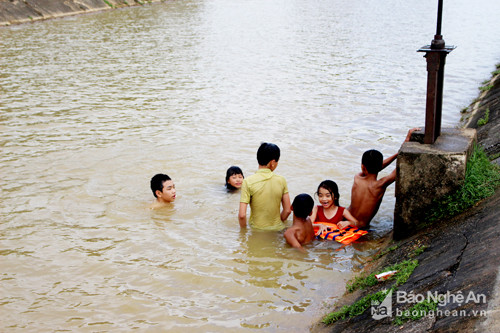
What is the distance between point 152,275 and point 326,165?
4118mm

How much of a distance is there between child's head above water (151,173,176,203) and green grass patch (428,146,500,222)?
3377mm

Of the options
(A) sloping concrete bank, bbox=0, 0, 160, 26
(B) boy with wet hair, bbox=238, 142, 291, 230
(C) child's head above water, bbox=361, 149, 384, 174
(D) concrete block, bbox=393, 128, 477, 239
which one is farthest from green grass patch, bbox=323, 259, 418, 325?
(A) sloping concrete bank, bbox=0, 0, 160, 26

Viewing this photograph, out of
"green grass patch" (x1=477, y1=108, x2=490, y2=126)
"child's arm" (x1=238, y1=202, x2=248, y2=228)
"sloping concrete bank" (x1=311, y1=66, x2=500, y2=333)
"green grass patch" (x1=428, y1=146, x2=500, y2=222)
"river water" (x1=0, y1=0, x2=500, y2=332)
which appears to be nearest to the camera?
"sloping concrete bank" (x1=311, y1=66, x2=500, y2=333)

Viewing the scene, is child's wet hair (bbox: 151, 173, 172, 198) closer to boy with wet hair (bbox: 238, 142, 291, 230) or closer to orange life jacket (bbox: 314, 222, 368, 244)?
boy with wet hair (bbox: 238, 142, 291, 230)

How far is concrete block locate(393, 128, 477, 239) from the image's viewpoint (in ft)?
16.8

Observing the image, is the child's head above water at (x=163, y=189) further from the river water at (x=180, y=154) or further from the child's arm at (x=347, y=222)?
the child's arm at (x=347, y=222)

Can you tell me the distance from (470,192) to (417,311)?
5.94 feet

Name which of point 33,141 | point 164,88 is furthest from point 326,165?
point 164,88

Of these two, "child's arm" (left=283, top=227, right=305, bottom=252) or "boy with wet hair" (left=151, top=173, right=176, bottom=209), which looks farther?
"boy with wet hair" (left=151, top=173, right=176, bottom=209)

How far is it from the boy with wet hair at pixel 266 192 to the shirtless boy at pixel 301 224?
10.8 inches

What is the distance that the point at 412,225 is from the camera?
5.35m

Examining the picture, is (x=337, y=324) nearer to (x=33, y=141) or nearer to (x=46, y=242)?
(x=46, y=242)

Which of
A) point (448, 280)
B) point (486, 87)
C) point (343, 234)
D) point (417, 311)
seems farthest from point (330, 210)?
point (486, 87)

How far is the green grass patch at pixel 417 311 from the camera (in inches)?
140
